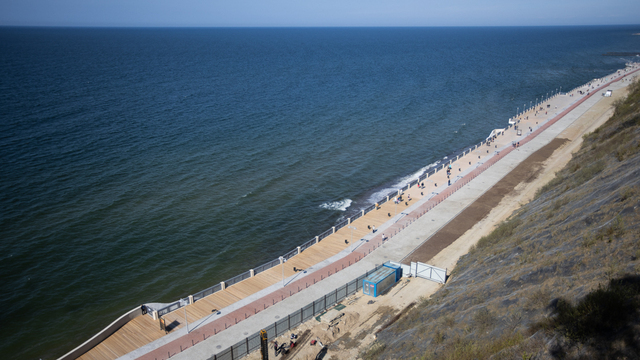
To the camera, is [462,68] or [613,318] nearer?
[613,318]

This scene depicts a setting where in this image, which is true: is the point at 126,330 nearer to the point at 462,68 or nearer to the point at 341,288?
the point at 341,288

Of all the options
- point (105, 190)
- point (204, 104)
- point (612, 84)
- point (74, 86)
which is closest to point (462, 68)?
point (612, 84)

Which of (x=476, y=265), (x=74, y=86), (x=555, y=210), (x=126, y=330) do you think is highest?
(x=74, y=86)

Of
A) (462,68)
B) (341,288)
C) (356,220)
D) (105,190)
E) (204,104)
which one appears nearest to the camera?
(341,288)

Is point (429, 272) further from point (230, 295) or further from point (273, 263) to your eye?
point (230, 295)

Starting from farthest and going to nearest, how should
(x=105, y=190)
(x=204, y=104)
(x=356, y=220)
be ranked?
(x=204, y=104), (x=105, y=190), (x=356, y=220)

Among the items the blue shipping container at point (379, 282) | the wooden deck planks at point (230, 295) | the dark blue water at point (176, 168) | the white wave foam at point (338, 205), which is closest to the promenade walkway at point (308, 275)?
the wooden deck planks at point (230, 295)

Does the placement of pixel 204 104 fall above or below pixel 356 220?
above

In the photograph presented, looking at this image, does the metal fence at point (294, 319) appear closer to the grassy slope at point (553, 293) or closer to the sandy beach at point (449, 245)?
the sandy beach at point (449, 245)
